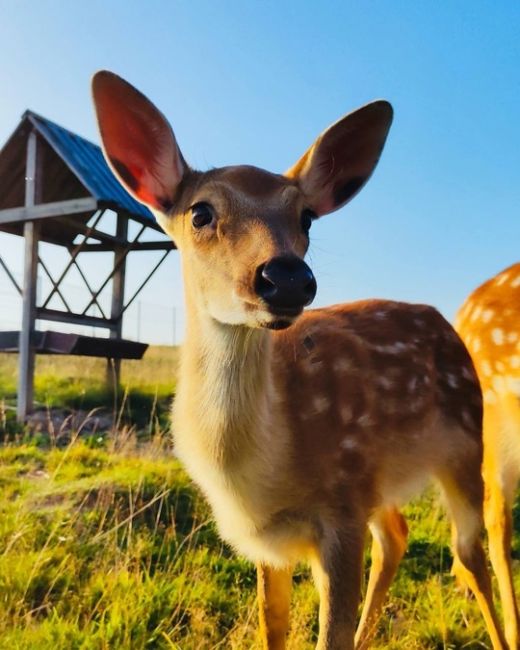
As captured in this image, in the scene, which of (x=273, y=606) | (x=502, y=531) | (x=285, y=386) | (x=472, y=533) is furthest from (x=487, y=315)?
(x=273, y=606)

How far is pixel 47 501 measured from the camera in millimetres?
4629

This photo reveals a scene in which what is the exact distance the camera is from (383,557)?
10.5ft

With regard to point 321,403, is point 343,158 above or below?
above

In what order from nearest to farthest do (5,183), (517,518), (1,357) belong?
(517,518), (5,183), (1,357)

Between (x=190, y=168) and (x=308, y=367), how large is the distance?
0.88 metres

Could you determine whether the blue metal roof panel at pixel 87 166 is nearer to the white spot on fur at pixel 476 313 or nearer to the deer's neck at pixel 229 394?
the white spot on fur at pixel 476 313

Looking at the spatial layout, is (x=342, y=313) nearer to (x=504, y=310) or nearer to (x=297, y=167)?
(x=297, y=167)

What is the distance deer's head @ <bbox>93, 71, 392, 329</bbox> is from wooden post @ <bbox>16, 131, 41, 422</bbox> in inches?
297

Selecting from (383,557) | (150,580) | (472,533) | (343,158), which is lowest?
(150,580)

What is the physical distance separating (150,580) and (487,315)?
96.4 inches

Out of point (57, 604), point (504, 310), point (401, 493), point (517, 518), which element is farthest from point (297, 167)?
point (517, 518)

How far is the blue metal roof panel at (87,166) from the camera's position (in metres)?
9.02

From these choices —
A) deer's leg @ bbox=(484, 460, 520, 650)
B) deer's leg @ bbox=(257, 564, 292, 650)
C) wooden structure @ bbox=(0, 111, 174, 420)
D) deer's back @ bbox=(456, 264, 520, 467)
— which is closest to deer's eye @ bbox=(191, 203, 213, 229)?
deer's leg @ bbox=(257, 564, 292, 650)

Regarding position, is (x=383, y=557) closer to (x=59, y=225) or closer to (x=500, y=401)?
(x=500, y=401)
